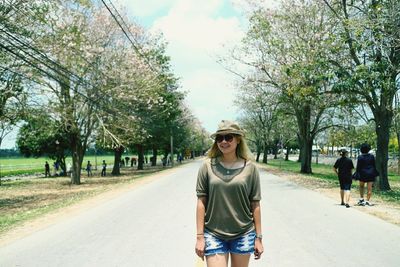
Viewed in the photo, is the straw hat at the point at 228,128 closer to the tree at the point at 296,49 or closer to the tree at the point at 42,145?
the tree at the point at 296,49

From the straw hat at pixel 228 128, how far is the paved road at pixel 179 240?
10.3ft

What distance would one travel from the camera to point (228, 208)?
3689mm

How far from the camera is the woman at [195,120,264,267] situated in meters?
3.69

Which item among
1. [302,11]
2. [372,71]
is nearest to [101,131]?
[302,11]

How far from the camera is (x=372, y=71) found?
17.0m

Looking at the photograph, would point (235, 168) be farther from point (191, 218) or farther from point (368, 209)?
point (368, 209)

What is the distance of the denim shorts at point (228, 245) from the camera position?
146 inches

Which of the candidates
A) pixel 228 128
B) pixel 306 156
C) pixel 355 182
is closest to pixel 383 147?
pixel 355 182

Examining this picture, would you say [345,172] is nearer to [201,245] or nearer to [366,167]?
[366,167]

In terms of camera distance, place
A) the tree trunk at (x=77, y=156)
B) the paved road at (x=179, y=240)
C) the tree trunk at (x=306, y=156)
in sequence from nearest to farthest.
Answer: the paved road at (x=179, y=240), the tree trunk at (x=77, y=156), the tree trunk at (x=306, y=156)

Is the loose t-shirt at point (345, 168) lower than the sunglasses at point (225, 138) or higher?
lower

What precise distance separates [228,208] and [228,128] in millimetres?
693

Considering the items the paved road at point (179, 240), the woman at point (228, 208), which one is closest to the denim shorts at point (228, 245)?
the woman at point (228, 208)

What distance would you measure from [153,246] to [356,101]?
16.0 m
